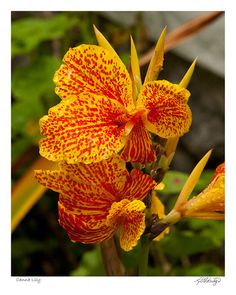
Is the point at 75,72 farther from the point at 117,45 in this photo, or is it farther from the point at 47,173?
the point at 117,45

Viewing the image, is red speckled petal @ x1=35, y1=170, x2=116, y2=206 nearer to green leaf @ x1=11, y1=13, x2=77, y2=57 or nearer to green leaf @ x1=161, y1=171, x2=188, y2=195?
green leaf @ x1=161, y1=171, x2=188, y2=195

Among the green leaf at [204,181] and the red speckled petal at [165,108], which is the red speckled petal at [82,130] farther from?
the green leaf at [204,181]

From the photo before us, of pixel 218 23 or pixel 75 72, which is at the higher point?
pixel 218 23

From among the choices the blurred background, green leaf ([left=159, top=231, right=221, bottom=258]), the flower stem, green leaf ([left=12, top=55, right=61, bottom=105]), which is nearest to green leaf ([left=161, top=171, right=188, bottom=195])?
the blurred background

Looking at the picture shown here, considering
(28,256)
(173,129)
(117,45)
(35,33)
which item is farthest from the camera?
(117,45)
